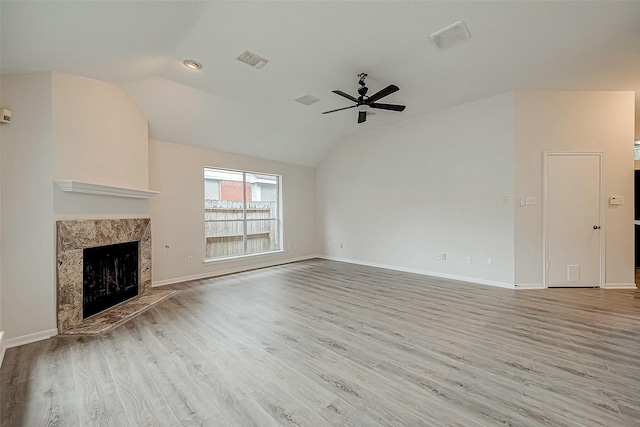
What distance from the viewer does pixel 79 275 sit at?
9.92ft

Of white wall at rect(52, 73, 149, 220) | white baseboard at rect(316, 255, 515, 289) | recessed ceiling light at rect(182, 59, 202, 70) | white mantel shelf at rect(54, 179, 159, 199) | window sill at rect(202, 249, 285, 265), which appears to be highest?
recessed ceiling light at rect(182, 59, 202, 70)

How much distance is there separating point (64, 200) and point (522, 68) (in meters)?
6.01

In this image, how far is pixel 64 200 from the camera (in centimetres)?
293

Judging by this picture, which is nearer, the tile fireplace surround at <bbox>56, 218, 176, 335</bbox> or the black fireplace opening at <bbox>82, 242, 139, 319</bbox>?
the tile fireplace surround at <bbox>56, 218, 176, 335</bbox>

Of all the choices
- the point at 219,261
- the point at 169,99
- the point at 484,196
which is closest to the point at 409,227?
the point at 484,196

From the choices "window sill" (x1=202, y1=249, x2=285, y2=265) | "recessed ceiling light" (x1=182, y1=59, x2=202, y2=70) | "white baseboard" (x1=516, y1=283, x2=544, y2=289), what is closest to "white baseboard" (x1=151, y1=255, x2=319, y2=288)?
"window sill" (x1=202, y1=249, x2=285, y2=265)

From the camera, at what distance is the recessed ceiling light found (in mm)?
3261

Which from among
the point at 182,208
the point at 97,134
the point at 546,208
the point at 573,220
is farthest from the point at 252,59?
the point at 573,220

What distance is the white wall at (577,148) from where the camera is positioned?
4230 millimetres

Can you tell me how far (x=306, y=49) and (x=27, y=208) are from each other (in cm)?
345

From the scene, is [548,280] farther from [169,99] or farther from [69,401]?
[169,99]

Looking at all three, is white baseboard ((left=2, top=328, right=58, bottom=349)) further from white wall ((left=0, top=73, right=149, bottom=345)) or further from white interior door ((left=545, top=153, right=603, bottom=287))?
white interior door ((left=545, top=153, right=603, bottom=287))

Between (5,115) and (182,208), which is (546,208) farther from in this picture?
(5,115)

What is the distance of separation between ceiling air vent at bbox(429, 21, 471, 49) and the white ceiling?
0.24ft
